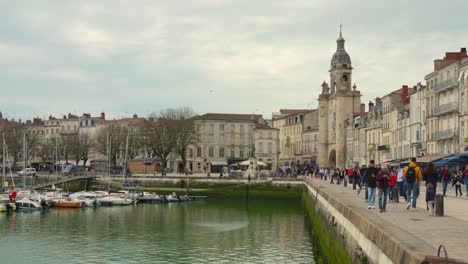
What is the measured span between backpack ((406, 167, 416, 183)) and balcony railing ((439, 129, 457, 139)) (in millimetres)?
40381

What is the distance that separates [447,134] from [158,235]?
108 ft

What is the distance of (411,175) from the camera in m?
21.6

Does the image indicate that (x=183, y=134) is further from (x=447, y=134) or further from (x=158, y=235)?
(x=158, y=235)

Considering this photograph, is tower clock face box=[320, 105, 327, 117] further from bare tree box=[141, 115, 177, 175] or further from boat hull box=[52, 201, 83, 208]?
boat hull box=[52, 201, 83, 208]

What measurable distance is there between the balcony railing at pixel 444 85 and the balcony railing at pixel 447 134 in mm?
3876

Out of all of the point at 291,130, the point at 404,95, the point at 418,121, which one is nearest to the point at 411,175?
the point at 418,121

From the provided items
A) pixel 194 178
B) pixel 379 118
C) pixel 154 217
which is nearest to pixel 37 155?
pixel 194 178

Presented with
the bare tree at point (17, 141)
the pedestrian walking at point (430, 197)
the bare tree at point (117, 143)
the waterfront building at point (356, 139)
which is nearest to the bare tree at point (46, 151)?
the bare tree at point (17, 141)

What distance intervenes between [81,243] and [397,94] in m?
56.9

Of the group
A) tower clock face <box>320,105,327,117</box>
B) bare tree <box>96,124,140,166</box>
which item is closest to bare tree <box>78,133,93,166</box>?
bare tree <box>96,124,140,166</box>

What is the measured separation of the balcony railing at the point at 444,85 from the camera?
60028mm

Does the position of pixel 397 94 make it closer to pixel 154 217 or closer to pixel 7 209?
pixel 154 217

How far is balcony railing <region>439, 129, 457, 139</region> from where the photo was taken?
60.3 m

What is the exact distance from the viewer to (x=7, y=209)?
190 ft
